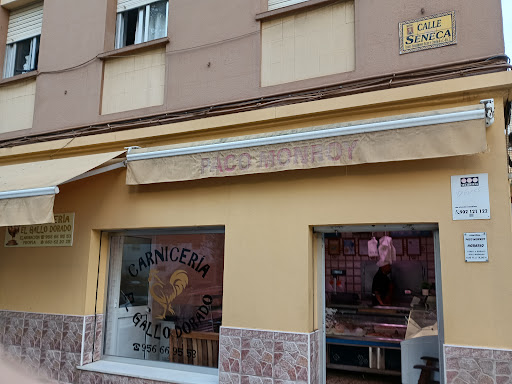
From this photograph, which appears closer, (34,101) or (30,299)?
(30,299)

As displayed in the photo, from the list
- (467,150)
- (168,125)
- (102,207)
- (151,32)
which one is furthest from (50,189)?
(467,150)

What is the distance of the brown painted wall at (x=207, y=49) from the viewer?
195 inches

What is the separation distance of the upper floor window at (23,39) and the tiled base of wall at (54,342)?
464 cm

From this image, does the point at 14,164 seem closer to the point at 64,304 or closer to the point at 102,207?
the point at 102,207

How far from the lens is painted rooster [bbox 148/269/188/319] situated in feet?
21.1

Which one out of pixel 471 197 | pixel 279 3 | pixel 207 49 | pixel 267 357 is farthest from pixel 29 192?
pixel 471 197

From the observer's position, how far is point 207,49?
6.40 metres

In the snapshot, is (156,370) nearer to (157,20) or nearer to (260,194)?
(260,194)

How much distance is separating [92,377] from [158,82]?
4.32 meters

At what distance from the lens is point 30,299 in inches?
273

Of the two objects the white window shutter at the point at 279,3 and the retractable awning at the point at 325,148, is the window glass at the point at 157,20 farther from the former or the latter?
the retractable awning at the point at 325,148

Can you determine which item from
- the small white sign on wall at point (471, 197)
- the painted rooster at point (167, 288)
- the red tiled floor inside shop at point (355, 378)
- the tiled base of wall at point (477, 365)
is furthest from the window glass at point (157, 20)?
the tiled base of wall at point (477, 365)

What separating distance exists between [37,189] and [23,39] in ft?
14.7

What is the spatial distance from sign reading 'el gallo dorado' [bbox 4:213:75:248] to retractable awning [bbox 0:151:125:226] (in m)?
0.89
